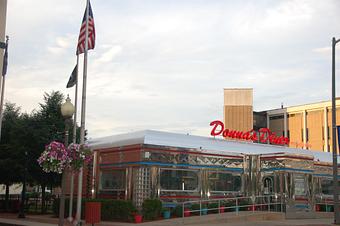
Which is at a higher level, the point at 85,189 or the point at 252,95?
the point at 252,95

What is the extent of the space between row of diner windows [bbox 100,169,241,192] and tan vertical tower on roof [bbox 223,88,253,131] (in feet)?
93.4

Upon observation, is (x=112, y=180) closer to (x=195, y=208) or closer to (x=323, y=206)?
(x=195, y=208)

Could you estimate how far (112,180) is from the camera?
96.6ft

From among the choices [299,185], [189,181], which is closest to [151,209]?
[189,181]

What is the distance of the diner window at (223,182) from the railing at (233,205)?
894 mm

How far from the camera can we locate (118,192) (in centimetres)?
2845

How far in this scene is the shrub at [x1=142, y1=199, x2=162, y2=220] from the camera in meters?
25.7

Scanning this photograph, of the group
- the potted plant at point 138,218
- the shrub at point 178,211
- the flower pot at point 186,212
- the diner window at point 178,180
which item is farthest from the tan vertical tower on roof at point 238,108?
the potted plant at point 138,218

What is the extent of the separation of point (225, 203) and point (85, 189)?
909cm

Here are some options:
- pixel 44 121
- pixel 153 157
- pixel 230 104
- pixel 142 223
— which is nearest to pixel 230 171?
pixel 153 157

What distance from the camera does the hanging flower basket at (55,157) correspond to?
659 inches

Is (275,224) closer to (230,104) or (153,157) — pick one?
(153,157)

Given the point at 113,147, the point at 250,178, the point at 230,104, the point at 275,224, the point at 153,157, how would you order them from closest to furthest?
the point at 275,224 < the point at 153,157 < the point at 113,147 < the point at 250,178 < the point at 230,104

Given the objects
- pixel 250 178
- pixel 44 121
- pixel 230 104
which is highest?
pixel 230 104
